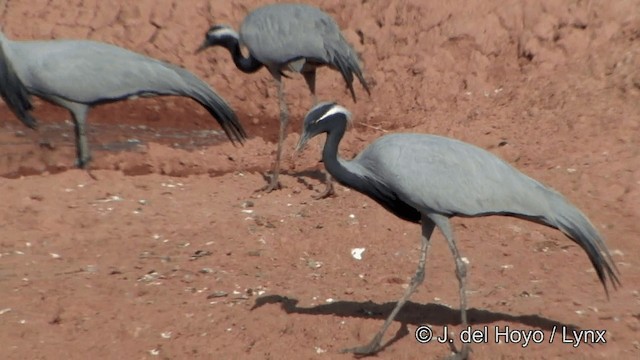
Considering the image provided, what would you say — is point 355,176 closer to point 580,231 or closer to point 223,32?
point 580,231

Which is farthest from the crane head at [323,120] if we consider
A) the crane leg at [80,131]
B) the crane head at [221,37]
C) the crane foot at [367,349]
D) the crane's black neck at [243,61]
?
the crane head at [221,37]

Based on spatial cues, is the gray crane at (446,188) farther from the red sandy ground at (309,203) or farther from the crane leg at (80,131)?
the crane leg at (80,131)

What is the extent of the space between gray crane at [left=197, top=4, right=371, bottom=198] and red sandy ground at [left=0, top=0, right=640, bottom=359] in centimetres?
95

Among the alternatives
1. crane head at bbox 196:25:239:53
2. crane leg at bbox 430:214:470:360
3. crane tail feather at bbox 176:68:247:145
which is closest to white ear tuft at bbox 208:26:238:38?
crane head at bbox 196:25:239:53

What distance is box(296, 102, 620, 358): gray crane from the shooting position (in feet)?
26.0

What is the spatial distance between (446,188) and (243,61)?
592 centimetres

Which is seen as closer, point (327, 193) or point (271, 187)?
point (327, 193)

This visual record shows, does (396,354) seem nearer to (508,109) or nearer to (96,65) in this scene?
(96,65)

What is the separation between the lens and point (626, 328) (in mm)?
8242

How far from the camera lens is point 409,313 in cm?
862

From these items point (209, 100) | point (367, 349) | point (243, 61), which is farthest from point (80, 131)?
point (367, 349)

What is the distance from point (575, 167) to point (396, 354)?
4.04 meters

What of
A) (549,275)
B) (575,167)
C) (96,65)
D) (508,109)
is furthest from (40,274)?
(508,109)

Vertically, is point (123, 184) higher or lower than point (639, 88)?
lower
